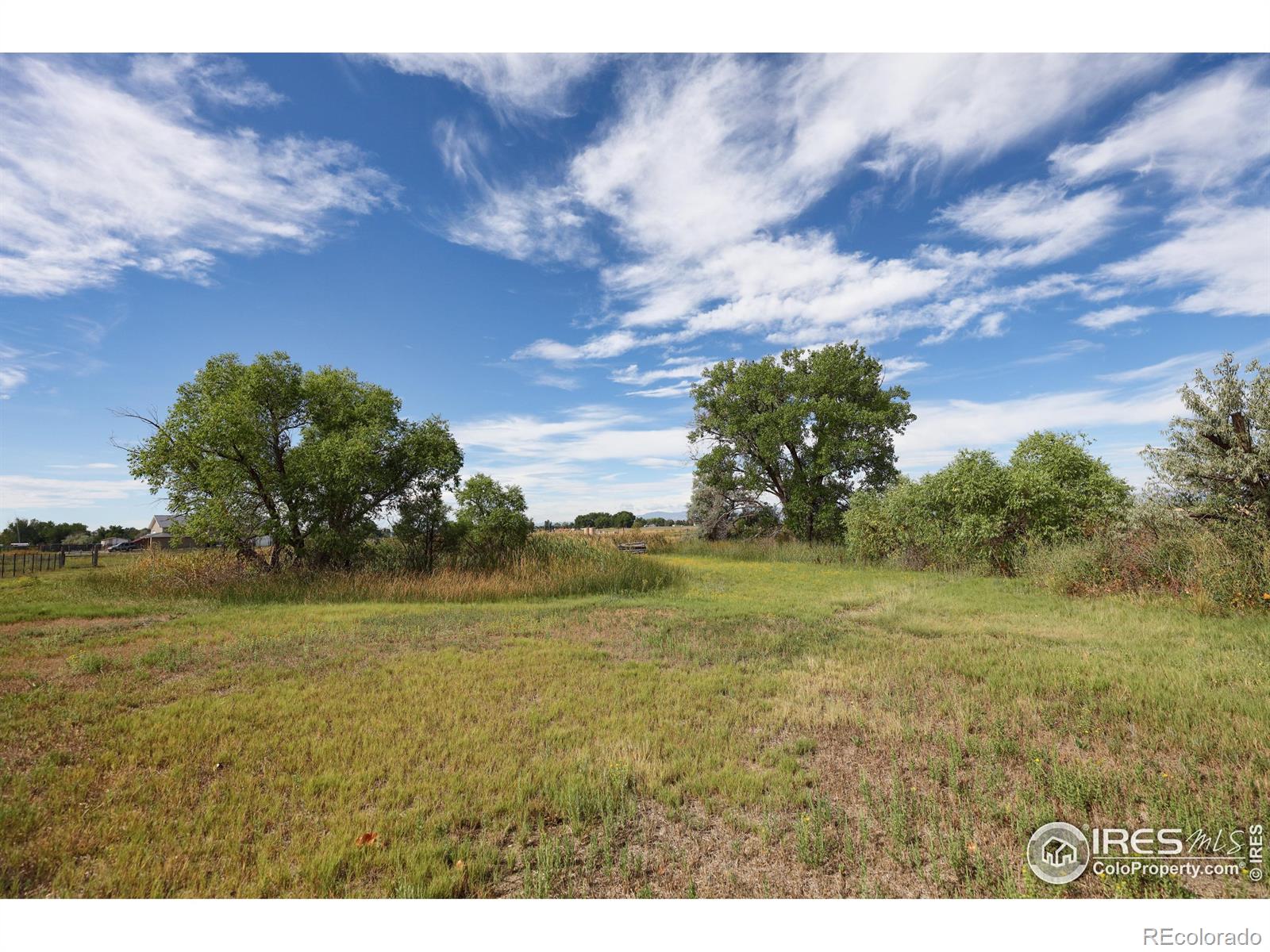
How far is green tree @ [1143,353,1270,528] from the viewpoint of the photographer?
30.9ft

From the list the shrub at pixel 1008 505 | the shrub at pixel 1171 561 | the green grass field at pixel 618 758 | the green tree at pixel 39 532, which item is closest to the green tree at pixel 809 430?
the shrub at pixel 1008 505

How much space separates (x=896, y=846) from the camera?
3229mm

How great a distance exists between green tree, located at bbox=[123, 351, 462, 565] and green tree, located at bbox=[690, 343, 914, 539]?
745 inches

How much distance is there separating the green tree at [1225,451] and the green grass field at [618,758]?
268 cm

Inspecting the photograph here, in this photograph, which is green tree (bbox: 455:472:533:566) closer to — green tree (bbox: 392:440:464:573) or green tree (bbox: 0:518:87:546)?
green tree (bbox: 392:440:464:573)

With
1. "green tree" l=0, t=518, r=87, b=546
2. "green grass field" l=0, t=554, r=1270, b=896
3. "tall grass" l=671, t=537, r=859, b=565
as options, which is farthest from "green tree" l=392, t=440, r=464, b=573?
"green tree" l=0, t=518, r=87, b=546

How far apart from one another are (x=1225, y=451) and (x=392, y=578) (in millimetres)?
19008

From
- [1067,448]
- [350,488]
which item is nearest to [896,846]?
[350,488]

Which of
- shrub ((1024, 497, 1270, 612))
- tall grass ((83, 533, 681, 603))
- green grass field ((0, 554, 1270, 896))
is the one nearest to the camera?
green grass field ((0, 554, 1270, 896))

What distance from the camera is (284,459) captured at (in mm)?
17078

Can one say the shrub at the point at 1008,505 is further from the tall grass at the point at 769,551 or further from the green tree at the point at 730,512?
the green tree at the point at 730,512

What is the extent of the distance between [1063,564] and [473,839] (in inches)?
587

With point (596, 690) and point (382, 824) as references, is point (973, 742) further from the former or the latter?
point (382, 824)

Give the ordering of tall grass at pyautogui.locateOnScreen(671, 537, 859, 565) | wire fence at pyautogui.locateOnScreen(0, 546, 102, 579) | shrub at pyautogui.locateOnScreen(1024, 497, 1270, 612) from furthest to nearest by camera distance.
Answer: tall grass at pyautogui.locateOnScreen(671, 537, 859, 565) → wire fence at pyautogui.locateOnScreen(0, 546, 102, 579) → shrub at pyautogui.locateOnScreen(1024, 497, 1270, 612)
